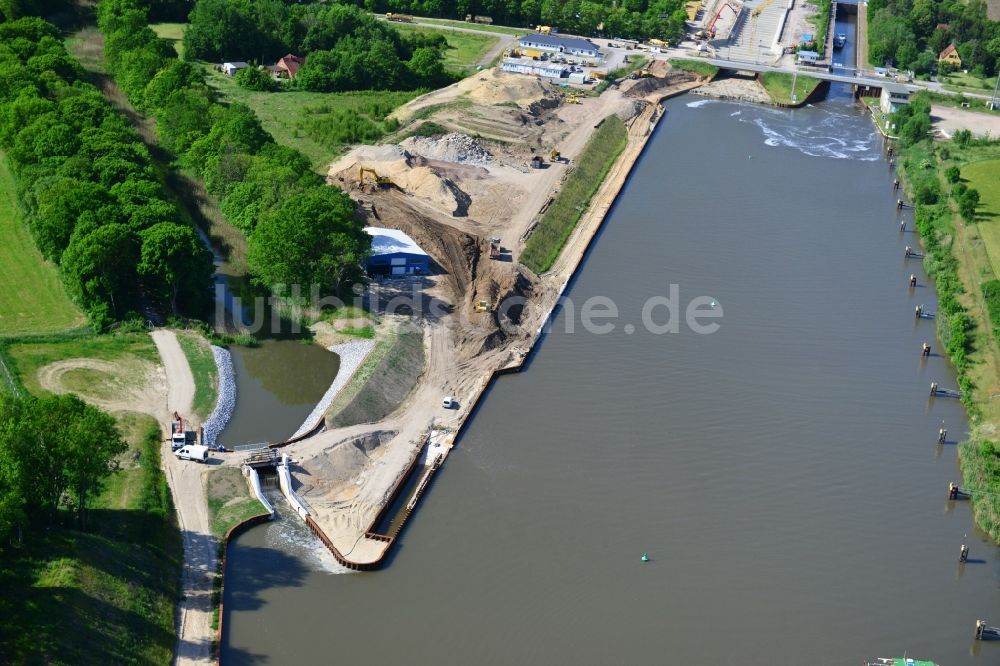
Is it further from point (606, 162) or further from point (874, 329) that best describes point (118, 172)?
point (874, 329)

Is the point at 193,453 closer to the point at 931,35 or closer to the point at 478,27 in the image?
the point at 478,27

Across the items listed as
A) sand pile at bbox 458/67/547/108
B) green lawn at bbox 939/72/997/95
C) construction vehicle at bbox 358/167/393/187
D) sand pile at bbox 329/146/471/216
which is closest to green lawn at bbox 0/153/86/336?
sand pile at bbox 329/146/471/216

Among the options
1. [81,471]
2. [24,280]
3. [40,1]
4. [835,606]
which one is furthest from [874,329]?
[40,1]

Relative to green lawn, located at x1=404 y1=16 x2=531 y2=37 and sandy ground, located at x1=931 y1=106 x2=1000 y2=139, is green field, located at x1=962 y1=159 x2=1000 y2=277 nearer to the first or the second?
sandy ground, located at x1=931 y1=106 x2=1000 y2=139

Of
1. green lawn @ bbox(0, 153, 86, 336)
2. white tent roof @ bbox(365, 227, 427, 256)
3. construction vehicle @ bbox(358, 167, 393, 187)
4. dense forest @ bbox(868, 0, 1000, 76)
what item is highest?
dense forest @ bbox(868, 0, 1000, 76)

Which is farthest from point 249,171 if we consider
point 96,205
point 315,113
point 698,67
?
point 698,67

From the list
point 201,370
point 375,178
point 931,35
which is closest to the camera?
point 201,370
